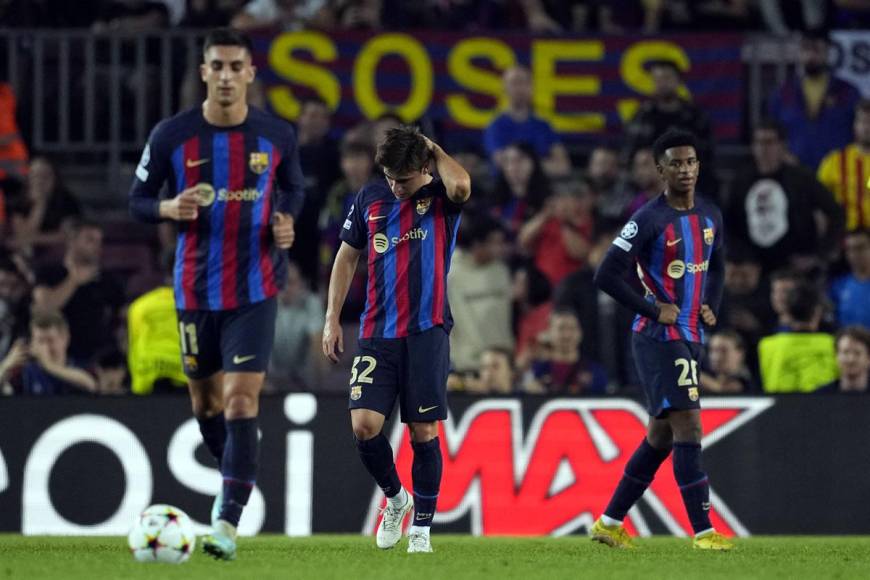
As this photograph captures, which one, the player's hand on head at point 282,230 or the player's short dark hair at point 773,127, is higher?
the player's short dark hair at point 773,127

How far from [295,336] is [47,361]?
2.03 m

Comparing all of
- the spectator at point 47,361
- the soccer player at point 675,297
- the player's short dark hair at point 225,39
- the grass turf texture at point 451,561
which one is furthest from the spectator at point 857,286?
the player's short dark hair at point 225,39

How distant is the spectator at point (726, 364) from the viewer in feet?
42.1

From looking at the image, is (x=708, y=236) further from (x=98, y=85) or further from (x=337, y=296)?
(x=98, y=85)

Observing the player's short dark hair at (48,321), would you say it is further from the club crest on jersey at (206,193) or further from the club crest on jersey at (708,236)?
the club crest on jersey at (708,236)

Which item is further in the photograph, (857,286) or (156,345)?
(857,286)

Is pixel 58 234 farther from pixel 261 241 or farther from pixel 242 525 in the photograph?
pixel 261 241

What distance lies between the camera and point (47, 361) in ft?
41.6

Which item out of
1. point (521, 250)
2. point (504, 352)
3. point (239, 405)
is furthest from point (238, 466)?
point (521, 250)

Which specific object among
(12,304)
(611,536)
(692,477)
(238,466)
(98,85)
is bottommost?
(611,536)

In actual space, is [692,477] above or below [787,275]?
below

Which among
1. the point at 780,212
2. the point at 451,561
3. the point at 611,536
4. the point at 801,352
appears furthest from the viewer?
the point at 780,212

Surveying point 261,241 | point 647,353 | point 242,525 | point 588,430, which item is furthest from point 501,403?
point 261,241

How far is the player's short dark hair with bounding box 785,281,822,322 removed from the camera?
13000mm
